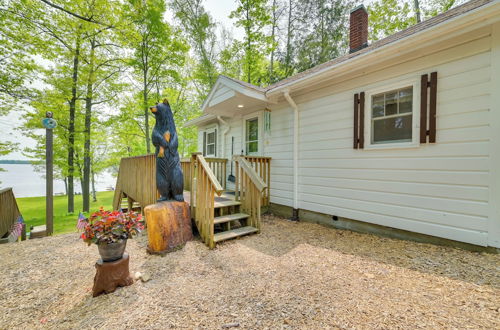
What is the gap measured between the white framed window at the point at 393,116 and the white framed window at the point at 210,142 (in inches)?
220

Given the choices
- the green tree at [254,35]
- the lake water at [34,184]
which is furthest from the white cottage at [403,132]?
the lake water at [34,184]

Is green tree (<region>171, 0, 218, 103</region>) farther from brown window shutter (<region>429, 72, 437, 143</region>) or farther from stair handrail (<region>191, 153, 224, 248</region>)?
brown window shutter (<region>429, 72, 437, 143</region>)

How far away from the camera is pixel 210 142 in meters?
8.38

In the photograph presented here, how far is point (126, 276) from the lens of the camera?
2.21 m

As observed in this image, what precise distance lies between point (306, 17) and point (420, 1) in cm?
622

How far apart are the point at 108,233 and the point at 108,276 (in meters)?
0.46

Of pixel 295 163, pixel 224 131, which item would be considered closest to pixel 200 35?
pixel 224 131

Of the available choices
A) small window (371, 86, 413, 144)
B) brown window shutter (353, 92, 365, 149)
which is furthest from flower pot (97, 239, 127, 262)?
small window (371, 86, 413, 144)

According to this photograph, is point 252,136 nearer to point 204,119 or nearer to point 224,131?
point 224,131

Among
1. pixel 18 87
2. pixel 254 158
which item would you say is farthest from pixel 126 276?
pixel 18 87

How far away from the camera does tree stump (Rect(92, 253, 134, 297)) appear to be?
2.07 meters

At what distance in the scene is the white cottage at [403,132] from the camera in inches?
102

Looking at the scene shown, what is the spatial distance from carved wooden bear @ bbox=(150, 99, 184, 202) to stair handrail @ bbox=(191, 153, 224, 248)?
1.12 feet

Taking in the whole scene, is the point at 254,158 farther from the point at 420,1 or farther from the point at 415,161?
the point at 420,1
